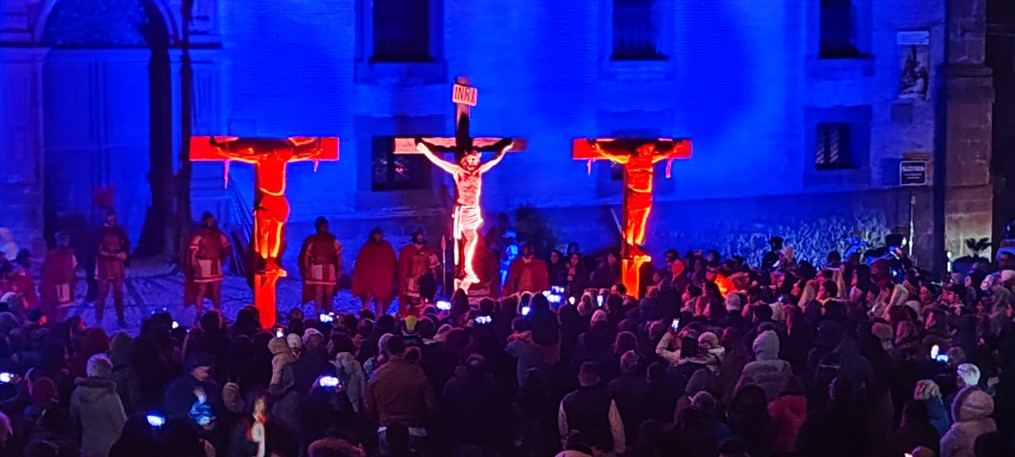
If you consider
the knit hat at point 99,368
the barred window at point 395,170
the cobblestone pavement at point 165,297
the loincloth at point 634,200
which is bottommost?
the cobblestone pavement at point 165,297

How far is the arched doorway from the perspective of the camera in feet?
75.0

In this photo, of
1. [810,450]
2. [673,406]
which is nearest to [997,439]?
[810,450]

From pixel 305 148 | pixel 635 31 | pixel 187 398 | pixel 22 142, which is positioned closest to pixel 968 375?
pixel 187 398

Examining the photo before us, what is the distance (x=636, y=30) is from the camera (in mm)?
26484

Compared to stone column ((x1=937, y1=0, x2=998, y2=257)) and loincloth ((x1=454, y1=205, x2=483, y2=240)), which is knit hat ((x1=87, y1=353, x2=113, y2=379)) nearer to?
loincloth ((x1=454, y1=205, x2=483, y2=240))

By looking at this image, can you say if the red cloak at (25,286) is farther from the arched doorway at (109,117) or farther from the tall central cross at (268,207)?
the arched doorway at (109,117)

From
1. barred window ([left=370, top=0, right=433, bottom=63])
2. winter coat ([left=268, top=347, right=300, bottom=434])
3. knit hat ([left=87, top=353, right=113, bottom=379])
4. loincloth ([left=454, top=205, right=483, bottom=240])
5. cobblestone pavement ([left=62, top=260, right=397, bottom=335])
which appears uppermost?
barred window ([left=370, top=0, right=433, bottom=63])

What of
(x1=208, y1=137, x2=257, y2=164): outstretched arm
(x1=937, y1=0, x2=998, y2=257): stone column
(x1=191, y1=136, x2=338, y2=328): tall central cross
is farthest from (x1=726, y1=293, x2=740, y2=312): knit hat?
(x1=937, y1=0, x2=998, y2=257): stone column

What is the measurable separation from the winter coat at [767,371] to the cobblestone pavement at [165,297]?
351 inches

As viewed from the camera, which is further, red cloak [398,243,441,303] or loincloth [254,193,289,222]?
red cloak [398,243,441,303]

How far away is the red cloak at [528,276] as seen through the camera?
19594mm

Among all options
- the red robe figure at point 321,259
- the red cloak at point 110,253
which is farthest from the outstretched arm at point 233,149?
the red cloak at point 110,253

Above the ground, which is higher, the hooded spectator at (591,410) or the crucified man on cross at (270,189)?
the crucified man on cross at (270,189)

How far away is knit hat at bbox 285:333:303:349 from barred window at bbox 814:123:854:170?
54.0 ft
